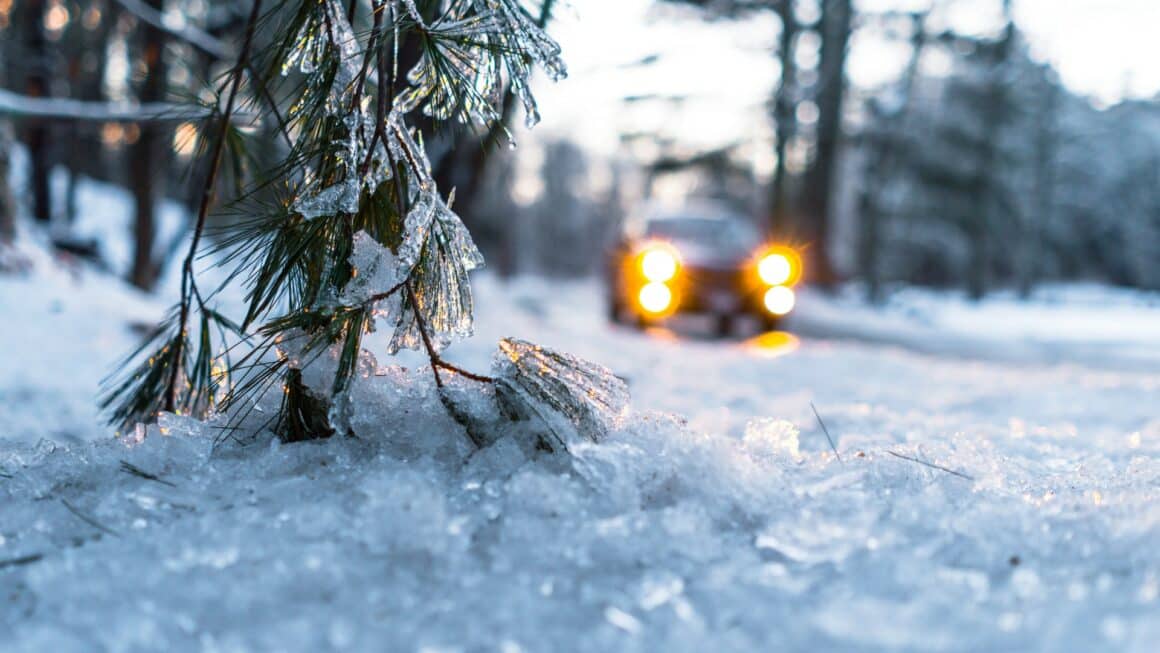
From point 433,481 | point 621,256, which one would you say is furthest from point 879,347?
point 433,481

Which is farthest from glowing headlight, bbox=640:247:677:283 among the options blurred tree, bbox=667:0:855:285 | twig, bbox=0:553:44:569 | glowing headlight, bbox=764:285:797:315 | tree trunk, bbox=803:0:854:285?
tree trunk, bbox=803:0:854:285

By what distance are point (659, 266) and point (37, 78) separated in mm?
5921

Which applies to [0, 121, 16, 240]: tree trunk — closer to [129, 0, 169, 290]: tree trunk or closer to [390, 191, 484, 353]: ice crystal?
[129, 0, 169, 290]: tree trunk

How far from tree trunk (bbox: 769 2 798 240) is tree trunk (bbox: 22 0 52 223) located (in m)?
9.75

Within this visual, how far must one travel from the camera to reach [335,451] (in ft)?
5.08

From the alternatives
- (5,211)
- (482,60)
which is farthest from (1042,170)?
Answer: (482,60)

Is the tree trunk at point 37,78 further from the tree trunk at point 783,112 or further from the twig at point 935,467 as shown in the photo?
the tree trunk at point 783,112

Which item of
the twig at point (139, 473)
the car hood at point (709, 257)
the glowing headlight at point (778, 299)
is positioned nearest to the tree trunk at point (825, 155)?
the glowing headlight at point (778, 299)

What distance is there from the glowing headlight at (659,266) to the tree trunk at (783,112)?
602 centimetres

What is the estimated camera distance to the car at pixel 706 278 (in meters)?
8.29

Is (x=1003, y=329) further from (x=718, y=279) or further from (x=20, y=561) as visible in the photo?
(x=20, y=561)

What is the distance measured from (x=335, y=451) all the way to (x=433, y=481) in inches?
11.7

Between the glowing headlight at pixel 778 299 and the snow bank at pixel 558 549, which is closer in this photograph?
the snow bank at pixel 558 549

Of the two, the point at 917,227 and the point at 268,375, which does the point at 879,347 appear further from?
the point at 917,227
